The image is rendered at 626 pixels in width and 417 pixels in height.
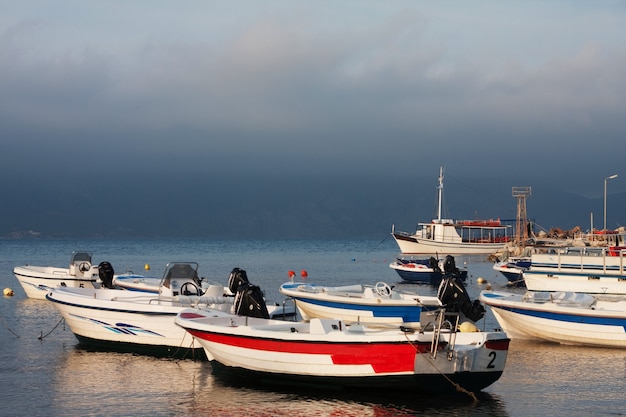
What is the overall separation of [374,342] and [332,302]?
9620mm

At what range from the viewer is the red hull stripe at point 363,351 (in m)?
17.1

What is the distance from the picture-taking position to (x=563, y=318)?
24.5 m

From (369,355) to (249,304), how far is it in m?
4.34

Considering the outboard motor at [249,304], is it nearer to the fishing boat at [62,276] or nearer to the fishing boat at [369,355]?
the fishing boat at [369,355]

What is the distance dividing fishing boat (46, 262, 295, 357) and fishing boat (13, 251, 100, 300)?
972 centimetres

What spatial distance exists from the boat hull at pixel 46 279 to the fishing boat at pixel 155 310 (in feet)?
31.7

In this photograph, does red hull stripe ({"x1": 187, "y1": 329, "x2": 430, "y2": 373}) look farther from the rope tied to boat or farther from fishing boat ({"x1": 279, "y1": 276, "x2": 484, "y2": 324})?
fishing boat ({"x1": 279, "y1": 276, "x2": 484, "y2": 324})

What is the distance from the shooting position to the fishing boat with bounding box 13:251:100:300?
3519 centimetres

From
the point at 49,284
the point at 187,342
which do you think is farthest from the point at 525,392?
the point at 49,284

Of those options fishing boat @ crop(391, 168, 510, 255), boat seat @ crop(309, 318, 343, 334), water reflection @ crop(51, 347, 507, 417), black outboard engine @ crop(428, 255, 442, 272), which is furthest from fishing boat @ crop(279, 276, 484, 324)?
fishing boat @ crop(391, 168, 510, 255)

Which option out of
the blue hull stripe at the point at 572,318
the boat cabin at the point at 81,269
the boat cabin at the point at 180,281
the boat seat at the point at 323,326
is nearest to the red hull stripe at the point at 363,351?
the boat seat at the point at 323,326

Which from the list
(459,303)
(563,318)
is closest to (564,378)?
(459,303)

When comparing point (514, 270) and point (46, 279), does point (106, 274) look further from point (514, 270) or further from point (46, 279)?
point (514, 270)

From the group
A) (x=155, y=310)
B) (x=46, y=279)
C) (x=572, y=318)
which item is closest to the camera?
(x=155, y=310)
